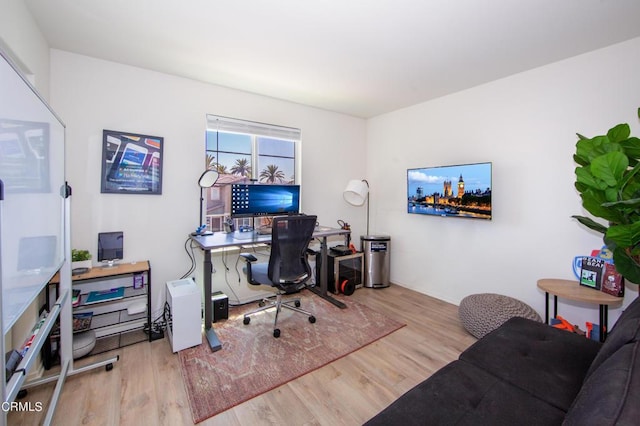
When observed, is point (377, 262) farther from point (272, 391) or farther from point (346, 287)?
point (272, 391)

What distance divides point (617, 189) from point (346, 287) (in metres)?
2.65

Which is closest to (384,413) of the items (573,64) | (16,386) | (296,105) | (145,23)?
(16,386)

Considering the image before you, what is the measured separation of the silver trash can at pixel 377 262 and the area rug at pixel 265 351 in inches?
28.3

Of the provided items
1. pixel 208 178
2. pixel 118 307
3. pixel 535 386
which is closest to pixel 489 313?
pixel 535 386

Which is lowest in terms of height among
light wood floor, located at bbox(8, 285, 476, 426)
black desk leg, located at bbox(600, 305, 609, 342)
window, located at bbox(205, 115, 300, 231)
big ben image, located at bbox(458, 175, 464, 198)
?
light wood floor, located at bbox(8, 285, 476, 426)

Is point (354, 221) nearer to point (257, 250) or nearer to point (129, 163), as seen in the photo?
point (257, 250)

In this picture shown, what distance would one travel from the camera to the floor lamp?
379cm

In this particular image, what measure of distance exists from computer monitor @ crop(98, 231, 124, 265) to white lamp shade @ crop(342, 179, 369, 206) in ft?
8.75

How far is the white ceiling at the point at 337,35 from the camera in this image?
5.91 feet

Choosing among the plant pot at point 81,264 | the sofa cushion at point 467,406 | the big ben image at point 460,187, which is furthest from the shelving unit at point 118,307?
the big ben image at point 460,187

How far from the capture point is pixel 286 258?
2.61 m

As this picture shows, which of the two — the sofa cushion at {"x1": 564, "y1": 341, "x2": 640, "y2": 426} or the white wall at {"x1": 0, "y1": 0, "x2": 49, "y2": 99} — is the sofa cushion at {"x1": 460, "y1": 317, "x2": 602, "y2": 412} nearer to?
the sofa cushion at {"x1": 564, "y1": 341, "x2": 640, "y2": 426}

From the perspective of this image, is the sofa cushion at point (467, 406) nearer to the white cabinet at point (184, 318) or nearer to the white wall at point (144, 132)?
the white cabinet at point (184, 318)

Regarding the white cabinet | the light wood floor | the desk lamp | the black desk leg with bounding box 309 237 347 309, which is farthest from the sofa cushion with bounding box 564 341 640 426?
the desk lamp
